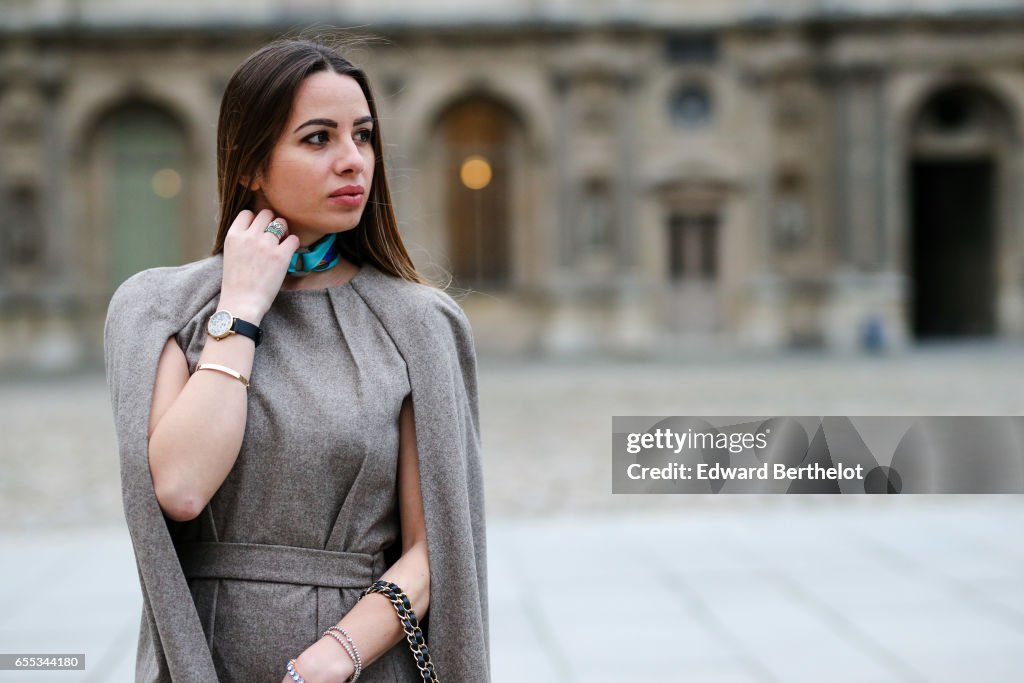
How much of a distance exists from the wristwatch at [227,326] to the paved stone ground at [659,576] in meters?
3.51

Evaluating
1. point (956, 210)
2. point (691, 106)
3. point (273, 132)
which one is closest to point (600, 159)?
point (691, 106)

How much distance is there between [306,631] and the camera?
196 cm

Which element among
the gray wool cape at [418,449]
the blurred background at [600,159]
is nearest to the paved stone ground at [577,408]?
the blurred background at [600,159]

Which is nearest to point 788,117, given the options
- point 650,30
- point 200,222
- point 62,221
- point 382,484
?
point 650,30

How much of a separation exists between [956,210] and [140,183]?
20.9 m

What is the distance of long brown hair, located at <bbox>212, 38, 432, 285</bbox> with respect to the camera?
1.96m

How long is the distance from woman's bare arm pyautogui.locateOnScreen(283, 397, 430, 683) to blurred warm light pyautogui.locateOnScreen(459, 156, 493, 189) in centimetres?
2527

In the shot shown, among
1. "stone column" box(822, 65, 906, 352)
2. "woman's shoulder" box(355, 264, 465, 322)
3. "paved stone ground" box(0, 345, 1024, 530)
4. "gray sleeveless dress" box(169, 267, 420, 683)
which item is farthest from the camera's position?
"stone column" box(822, 65, 906, 352)

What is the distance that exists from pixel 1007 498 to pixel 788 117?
19.1 metres

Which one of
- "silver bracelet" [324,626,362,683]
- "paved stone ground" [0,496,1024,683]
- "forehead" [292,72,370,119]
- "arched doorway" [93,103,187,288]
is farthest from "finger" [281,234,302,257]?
"arched doorway" [93,103,187,288]

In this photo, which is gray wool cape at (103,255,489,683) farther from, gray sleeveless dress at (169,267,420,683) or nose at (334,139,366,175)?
nose at (334,139,366,175)

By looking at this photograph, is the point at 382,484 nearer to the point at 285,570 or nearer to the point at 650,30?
the point at 285,570

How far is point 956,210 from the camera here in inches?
1131

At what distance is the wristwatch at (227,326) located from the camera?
6.18 feet
